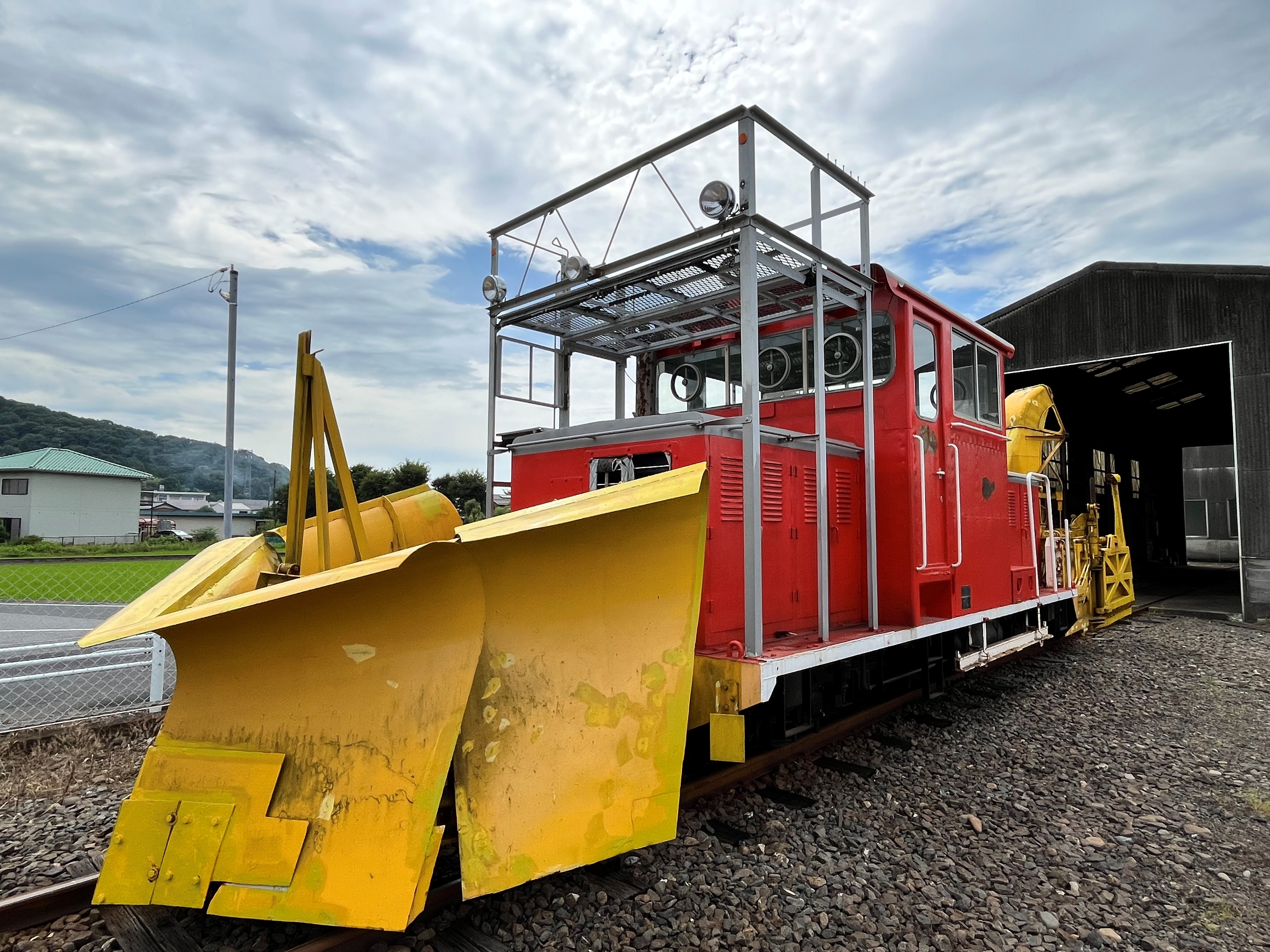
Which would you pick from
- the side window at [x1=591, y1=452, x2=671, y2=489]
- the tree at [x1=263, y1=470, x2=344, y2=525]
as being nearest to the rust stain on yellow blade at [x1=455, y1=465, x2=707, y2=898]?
the tree at [x1=263, y1=470, x2=344, y2=525]

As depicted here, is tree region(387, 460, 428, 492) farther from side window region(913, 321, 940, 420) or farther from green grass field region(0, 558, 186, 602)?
side window region(913, 321, 940, 420)

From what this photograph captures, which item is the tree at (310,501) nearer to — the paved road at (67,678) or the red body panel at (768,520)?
the red body panel at (768,520)

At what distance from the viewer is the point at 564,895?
3.02 m

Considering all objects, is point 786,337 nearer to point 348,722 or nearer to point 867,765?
point 867,765

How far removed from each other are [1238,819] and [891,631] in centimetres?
221

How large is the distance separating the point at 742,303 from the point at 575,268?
4.85 ft

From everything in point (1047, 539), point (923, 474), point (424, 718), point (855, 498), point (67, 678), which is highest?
point (923, 474)

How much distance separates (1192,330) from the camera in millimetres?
13336

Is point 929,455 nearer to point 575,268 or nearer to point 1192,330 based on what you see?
point 575,268

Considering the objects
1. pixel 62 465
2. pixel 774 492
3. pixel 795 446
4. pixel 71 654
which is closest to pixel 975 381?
pixel 795 446

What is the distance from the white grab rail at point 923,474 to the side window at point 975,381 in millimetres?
800

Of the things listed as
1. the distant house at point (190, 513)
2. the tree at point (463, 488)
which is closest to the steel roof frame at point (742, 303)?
the tree at point (463, 488)

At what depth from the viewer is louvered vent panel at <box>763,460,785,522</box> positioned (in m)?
4.36

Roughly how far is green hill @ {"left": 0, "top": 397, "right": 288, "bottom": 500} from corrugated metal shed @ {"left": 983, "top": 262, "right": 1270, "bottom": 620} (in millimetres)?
49706
